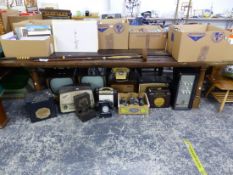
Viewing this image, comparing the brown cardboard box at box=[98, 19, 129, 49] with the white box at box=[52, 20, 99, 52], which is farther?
the brown cardboard box at box=[98, 19, 129, 49]

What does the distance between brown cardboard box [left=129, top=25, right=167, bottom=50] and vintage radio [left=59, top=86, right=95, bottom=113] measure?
811 millimetres

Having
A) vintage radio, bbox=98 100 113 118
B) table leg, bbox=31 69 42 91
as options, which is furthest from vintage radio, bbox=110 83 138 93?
table leg, bbox=31 69 42 91

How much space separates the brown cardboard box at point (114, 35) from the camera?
2.18 m

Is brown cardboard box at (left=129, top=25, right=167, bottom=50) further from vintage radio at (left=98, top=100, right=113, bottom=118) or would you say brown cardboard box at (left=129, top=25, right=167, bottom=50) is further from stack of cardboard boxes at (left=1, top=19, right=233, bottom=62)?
vintage radio at (left=98, top=100, right=113, bottom=118)

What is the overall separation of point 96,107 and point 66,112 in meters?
0.38

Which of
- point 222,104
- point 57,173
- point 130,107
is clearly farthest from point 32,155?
point 222,104

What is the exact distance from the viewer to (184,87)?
214cm

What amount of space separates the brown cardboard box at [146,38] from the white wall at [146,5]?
1.89 m

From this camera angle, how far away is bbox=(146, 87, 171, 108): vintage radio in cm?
224

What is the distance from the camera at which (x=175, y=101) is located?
2252 mm

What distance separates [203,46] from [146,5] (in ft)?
8.38

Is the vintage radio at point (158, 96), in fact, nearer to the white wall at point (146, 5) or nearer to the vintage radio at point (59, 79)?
the vintage radio at point (59, 79)

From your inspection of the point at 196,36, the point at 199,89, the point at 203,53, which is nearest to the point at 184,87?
the point at 199,89

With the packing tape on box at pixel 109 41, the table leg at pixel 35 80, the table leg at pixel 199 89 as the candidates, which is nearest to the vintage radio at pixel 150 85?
the table leg at pixel 199 89
